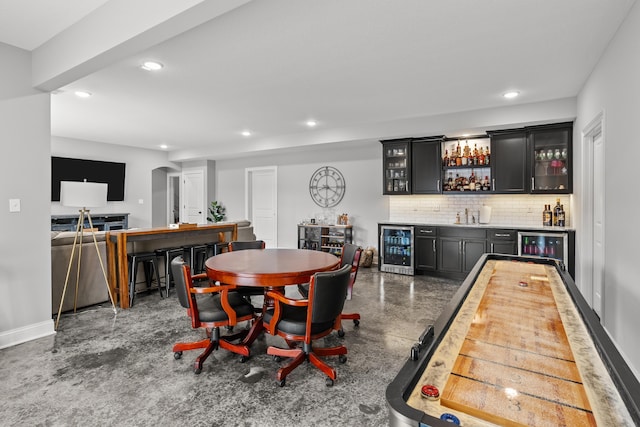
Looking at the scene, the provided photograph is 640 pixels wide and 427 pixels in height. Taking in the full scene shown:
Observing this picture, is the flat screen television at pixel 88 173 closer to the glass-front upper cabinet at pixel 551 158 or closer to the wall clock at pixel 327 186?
the wall clock at pixel 327 186

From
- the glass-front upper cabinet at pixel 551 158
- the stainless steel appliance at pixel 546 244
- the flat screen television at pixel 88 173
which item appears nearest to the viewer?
the stainless steel appliance at pixel 546 244

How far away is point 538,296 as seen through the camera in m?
1.97

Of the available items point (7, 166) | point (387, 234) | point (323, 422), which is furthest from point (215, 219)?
point (323, 422)

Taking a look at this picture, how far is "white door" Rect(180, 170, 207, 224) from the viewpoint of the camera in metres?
9.18

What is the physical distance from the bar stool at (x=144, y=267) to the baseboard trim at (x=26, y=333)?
947 millimetres

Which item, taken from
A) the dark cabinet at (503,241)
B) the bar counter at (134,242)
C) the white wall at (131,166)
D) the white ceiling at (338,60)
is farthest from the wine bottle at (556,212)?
the white wall at (131,166)

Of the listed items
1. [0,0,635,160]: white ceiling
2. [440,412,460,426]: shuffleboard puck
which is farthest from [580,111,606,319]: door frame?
[440,412,460,426]: shuffleboard puck

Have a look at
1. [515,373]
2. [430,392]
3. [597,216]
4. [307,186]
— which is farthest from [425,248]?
[430,392]

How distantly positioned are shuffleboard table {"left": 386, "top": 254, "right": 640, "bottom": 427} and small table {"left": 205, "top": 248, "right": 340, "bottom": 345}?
131cm

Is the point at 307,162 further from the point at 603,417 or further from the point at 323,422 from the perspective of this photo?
the point at 603,417

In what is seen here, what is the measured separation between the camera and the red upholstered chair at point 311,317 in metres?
2.34

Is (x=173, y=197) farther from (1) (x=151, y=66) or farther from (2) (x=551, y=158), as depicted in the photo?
(2) (x=551, y=158)

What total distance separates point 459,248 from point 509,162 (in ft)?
5.02

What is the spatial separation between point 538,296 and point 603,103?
240cm
